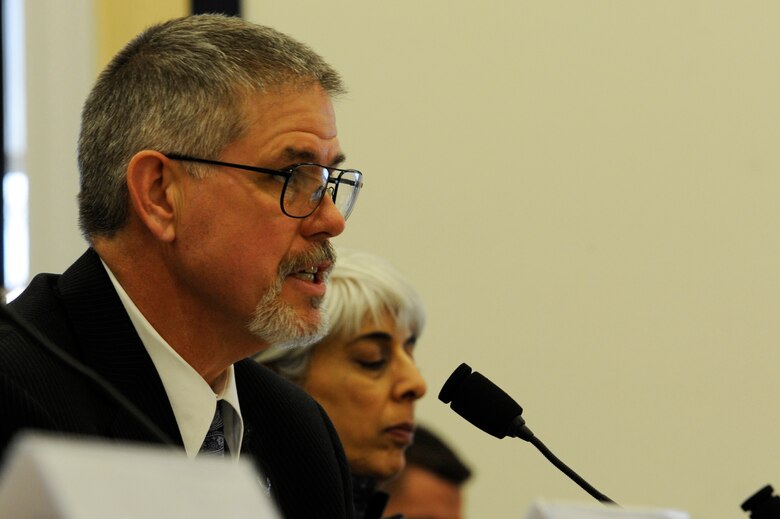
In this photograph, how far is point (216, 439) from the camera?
5.67 feet

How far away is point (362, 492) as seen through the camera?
8.36ft

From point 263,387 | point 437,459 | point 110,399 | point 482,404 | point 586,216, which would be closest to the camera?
point 110,399

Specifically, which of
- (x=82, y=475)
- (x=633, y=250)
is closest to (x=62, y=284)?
(x=82, y=475)

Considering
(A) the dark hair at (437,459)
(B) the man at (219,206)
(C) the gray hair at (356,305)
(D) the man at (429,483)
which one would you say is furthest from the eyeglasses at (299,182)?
(A) the dark hair at (437,459)

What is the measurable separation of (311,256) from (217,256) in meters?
0.14

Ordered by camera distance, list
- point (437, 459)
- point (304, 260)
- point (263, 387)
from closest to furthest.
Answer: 1. point (304, 260)
2. point (263, 387)
3. point (437, 459)

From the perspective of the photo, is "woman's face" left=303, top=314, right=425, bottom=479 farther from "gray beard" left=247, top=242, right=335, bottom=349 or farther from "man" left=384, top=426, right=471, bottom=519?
"gray beard" left=247, top=242, right=335, bottom=349

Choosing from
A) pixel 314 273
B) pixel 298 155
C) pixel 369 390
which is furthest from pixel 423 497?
pixel 298 155

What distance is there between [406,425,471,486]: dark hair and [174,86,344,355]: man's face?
60.8 inches

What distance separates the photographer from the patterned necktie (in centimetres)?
169

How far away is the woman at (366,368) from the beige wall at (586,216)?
1133 millimetres

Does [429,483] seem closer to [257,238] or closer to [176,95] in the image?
[257,238]

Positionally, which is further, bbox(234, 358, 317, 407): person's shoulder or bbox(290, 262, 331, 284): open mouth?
bbox(234, 358, 317, 407): person's shoulder

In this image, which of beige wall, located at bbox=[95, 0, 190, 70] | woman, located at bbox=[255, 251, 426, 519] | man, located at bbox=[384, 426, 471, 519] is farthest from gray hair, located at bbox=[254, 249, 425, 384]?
beige wall, located at bbox=[95, 0, 190, 70]
